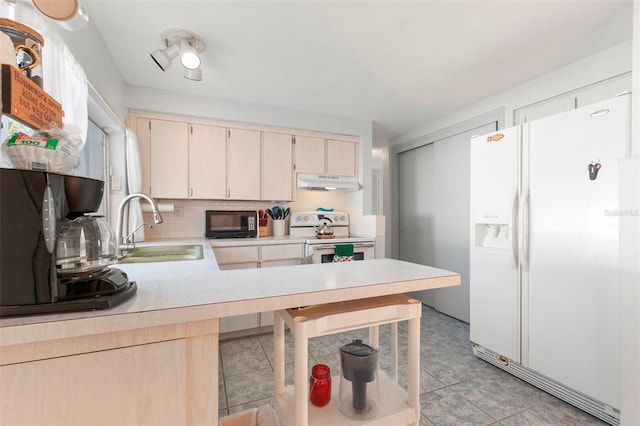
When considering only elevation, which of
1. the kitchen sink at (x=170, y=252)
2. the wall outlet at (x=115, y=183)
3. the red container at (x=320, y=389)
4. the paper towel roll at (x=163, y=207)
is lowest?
the red container at (x=320, y=389)

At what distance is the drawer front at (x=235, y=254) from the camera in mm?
2785

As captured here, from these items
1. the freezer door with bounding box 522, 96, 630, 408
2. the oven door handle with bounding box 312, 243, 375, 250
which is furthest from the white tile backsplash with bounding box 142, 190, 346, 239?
the freezer door with bounding box 522, 96, 630, 408

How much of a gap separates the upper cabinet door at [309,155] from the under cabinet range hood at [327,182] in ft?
0.32

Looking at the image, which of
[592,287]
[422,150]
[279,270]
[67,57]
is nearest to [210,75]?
[67,57]

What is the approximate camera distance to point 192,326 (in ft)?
2.34

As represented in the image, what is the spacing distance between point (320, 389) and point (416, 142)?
3.78 meters

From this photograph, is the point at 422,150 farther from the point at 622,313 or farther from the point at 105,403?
the point at 105,403

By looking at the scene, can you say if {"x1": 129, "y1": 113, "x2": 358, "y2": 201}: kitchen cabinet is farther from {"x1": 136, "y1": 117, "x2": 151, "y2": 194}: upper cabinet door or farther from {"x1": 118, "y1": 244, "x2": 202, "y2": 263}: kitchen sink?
{"x1": 118, "y1": 244, "x2": 202, "y2": 263}: kitchen sink

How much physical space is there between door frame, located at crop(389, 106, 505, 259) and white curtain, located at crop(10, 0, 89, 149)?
3495mm

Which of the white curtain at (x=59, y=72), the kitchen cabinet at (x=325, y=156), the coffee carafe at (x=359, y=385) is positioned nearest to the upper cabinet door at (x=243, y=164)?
the kitchen cabinet at (x=325, y=156)

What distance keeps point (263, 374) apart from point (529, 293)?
6.87ft

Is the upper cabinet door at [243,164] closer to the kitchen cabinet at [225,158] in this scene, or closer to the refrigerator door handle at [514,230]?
the kitchen cabinet at [225,158]

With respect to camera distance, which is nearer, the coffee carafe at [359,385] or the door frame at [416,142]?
the coffee carafe at [359,385]

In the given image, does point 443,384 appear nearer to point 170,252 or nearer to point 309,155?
point 170,252
